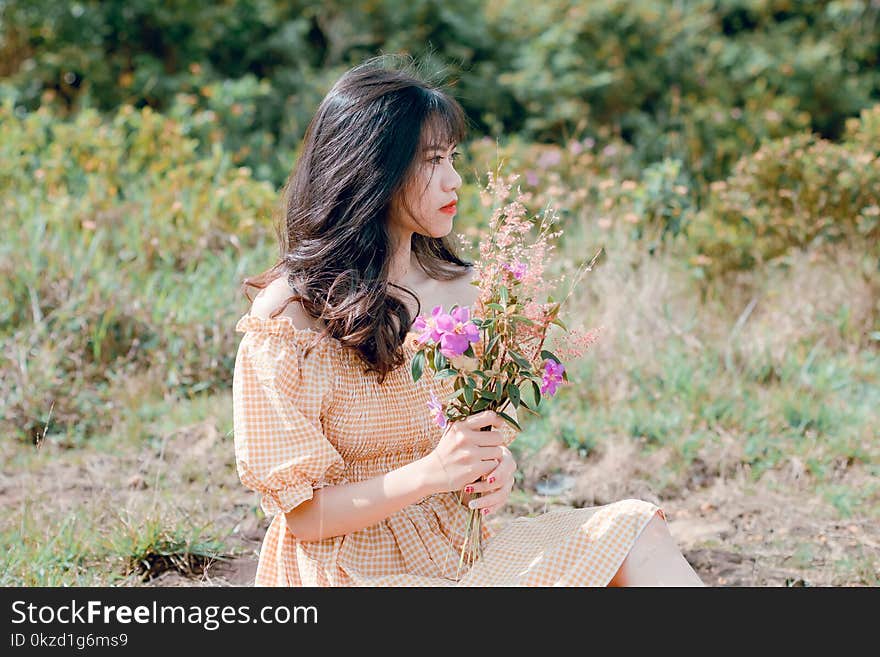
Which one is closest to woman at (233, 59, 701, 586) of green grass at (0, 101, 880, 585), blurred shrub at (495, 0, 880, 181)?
green grass at (0, 101, 880, 585)

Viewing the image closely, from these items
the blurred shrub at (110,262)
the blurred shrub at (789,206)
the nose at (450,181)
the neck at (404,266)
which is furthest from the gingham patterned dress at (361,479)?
the blurred shrub at (789,206)

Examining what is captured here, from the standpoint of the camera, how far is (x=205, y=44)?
7.68 meters

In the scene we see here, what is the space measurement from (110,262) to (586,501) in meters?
2.40

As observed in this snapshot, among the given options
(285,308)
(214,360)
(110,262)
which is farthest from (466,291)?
(110,262)

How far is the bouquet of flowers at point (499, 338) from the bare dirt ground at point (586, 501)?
1.28 metres

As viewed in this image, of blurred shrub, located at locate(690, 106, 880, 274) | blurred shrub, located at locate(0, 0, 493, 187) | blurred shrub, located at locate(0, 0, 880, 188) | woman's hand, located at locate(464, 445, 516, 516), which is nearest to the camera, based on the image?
woman's hand, located at locate(464, 445, 516, 516)

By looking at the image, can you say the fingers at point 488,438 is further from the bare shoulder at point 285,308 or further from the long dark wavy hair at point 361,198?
the bare shoulder at point 285,308

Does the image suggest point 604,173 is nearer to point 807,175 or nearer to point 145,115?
point 807,175

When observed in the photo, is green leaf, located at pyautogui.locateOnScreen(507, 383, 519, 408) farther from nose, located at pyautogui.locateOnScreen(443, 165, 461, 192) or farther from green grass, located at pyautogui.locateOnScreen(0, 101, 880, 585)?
green grass, located at pyautogui.locateOnScreen(0, 101, 880, 585)

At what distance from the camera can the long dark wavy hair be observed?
2430mm

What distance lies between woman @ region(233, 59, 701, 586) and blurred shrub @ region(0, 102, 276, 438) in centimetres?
204

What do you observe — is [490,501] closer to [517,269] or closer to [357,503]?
[357,503]

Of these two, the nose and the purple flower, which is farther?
the nose
